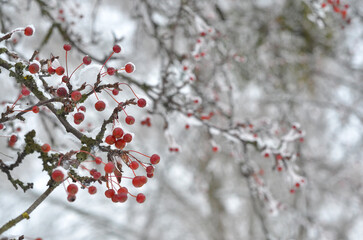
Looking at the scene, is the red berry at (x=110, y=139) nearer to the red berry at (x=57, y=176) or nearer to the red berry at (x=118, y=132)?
the red berry at (x=118, y=132)

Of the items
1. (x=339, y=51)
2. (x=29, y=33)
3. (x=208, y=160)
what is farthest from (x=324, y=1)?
(x=208, y=160)

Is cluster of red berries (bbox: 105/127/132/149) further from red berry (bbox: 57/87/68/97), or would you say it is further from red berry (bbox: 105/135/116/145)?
red berry (bbox: 57/87/68/97)

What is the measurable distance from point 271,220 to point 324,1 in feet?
18.2

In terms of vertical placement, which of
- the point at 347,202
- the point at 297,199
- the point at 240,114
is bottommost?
the point at 297,199

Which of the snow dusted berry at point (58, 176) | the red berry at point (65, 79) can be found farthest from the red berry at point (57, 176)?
the red berry at point (65, 79)

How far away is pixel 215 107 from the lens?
2.74m

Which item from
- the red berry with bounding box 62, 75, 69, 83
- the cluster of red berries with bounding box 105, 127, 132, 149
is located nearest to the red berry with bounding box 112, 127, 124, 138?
the cluster of red berries with bounding box 105, 127, 132, 149

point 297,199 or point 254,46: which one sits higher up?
point 254,46

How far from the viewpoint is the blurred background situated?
7.95 feet

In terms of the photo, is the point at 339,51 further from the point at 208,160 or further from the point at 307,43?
the point at 208,160

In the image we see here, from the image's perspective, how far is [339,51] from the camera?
521cm

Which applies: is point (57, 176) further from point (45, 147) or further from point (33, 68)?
point (33, 68)

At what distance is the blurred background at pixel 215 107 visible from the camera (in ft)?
7.95

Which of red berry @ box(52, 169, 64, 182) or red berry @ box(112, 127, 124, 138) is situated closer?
red berry @ box(52, 169, 64, 182)
